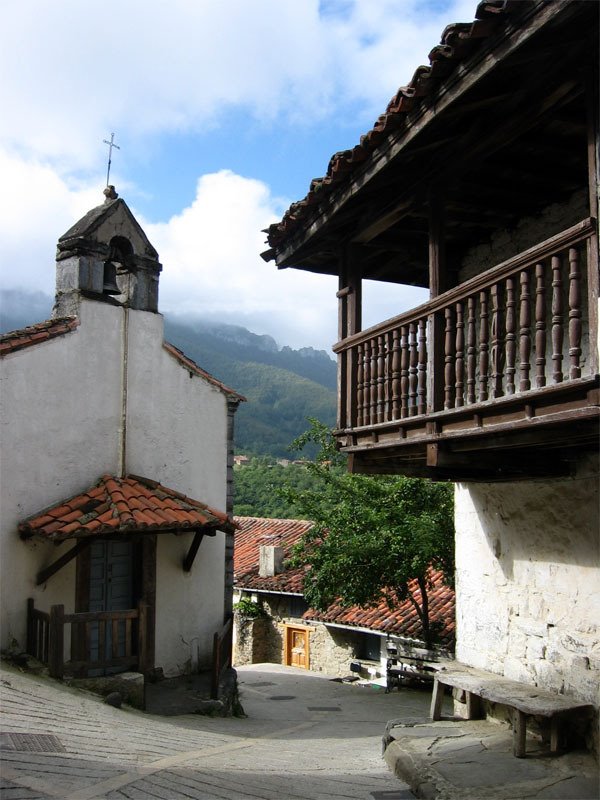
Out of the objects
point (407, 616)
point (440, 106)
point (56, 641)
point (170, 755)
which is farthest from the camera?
point (407, 616)

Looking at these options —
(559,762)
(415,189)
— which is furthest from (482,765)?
(415,189)

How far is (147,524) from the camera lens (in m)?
8.49

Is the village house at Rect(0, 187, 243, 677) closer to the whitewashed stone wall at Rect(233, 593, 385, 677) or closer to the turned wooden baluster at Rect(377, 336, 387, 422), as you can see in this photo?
the turned wooden baluster at Rect(377, 336, 387, 422)

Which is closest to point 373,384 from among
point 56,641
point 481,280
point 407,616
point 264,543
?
point 481,280

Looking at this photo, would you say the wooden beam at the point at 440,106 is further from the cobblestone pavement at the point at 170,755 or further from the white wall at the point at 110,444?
the cobblestone pavement at the point at 170,755

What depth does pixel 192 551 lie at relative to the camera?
9930 millimetres

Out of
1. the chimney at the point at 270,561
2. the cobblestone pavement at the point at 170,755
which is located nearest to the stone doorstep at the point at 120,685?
the cobblestone pavement at the point at 170,755

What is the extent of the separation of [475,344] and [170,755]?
3.79m

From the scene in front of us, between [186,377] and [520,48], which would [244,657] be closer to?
[186,377]

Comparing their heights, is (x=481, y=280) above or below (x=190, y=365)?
below

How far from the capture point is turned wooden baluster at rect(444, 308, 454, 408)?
5074 mm

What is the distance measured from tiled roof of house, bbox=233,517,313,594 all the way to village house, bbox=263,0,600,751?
12.1 metres

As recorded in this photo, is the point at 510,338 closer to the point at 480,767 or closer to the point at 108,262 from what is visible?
the point at 480,767

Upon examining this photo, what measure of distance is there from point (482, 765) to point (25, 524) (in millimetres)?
5545
